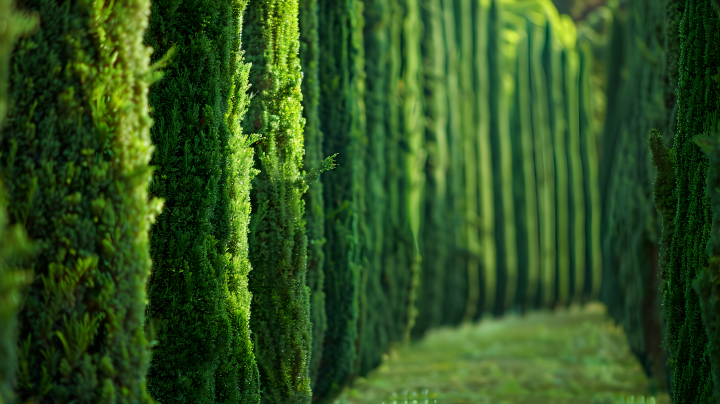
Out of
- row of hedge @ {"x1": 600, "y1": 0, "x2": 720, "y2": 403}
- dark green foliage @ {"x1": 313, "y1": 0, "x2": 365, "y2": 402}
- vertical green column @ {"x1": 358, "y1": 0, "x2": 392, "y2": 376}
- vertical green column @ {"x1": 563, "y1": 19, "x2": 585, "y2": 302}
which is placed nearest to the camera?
row of hedge @ {"x1": 600, "y1": 0, "x2": 720, "y2": 403}

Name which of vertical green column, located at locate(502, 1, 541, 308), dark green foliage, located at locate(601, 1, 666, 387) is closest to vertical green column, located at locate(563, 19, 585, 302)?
vertical green column, located at locate(502, 1, 541, 308)

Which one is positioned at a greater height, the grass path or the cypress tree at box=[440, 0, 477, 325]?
the cypress tree at box=[440, 0, 477, 325]

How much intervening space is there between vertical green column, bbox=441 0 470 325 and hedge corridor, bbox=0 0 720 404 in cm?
19

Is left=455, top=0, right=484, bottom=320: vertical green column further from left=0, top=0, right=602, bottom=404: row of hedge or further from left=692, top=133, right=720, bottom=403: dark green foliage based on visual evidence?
left=692, top=133, right=720, bottom=403: dark green foliage

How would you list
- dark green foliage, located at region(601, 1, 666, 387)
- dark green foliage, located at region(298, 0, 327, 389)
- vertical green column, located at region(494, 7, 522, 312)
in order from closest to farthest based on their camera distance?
dark green foliage, located at region(298, 0, 327, 389), dark green foliage, located at region(601, 1, 666, 387), vertical green column, located at region(494, 7, 522, 312)

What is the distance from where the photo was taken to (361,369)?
14.6 feet

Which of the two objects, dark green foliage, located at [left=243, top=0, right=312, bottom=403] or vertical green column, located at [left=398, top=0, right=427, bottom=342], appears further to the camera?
vertical green column, located at [left=398, top=0, right=427, bottom=342]

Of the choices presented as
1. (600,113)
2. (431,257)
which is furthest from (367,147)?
(600,113)

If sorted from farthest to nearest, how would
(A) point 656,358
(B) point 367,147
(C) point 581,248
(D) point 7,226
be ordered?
1. (C) point 581,248
2. (B) point 367,147
3. (A) point 656,358
4. (D) point 7,226

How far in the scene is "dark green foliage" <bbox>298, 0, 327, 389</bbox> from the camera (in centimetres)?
352

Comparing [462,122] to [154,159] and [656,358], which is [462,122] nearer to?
[656,358]

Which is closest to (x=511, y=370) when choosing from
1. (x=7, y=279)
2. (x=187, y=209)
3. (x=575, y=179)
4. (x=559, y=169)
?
(x=187, y=209)

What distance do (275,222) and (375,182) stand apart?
182 cm

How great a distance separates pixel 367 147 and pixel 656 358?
9.29ft
